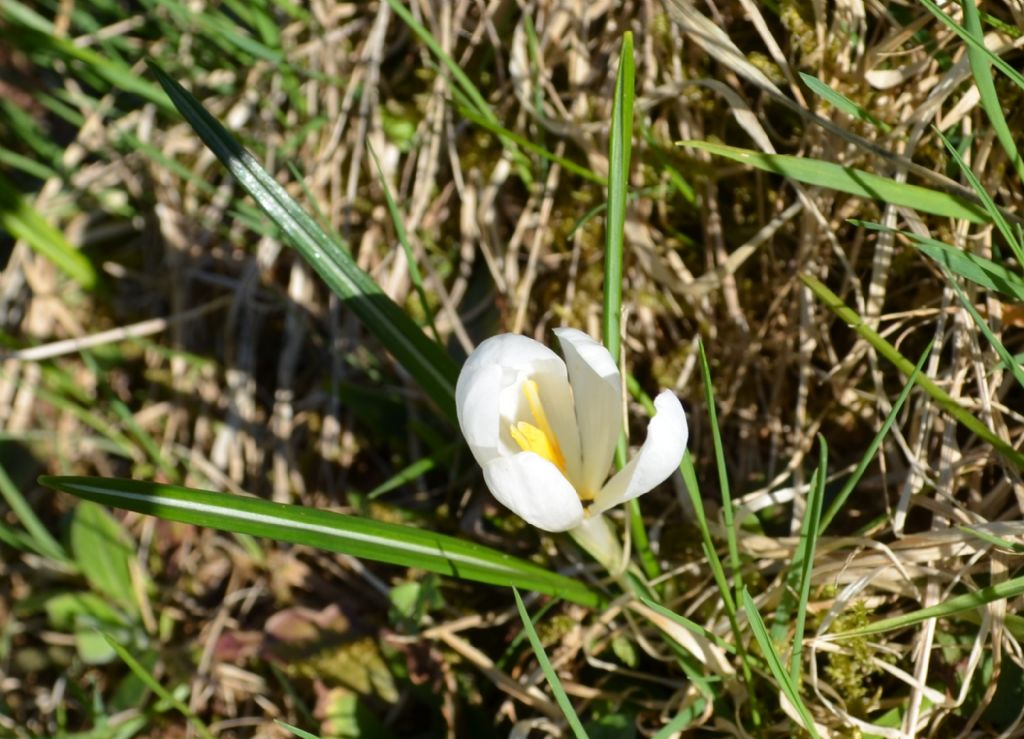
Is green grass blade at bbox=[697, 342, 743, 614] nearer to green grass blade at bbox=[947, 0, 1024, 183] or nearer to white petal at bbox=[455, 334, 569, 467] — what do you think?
white petal at bbox=[455, 334, 569, 467]

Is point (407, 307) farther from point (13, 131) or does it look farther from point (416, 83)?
point (13, 131)

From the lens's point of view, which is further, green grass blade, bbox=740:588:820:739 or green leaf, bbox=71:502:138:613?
green leaf, bbox=71:502:138:613

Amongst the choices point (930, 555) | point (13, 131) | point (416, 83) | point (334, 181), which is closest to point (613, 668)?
point (930, 555)

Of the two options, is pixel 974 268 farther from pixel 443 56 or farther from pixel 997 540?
pixel 443 56

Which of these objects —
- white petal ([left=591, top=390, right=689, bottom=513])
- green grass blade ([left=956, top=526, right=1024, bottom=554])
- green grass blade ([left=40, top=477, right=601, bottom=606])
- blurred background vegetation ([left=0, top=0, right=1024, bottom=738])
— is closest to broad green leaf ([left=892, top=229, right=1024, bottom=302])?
blurred background vegetation ([left=0, top=0, right=1024, bottom=738])

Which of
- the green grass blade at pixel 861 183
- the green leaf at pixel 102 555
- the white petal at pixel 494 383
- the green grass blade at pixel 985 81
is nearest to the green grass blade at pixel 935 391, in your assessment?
the green grass blade at pixel 861 183
